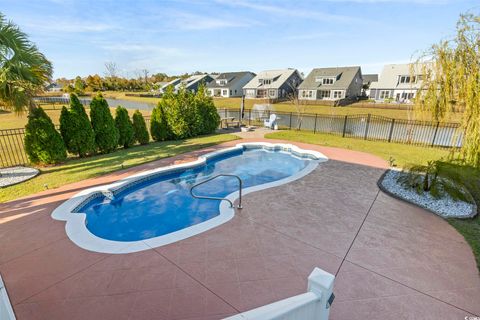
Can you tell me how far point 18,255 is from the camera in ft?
11.6

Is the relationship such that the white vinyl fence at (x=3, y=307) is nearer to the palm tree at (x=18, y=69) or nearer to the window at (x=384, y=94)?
the palm tree at (x=18, y=69)

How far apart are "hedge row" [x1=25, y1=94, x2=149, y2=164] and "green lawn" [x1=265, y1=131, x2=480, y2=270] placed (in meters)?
7.49

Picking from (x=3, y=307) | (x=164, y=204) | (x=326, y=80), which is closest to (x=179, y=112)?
(x=164, y=204)

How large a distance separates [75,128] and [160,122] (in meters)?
4.05

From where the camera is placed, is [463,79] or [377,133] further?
[377,133]

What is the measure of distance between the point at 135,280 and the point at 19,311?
3.92ft

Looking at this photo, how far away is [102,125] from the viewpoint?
9.08 meters

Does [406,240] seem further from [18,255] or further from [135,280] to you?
[18,255]

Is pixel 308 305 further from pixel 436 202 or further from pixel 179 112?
pixel 179 112

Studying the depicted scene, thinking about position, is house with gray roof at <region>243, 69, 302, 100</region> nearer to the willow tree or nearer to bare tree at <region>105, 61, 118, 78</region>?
the willow tree

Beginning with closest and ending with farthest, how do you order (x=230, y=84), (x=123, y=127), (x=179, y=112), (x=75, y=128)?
(x=75, y=128), (x=123, y=127), (x=179, y=112), (x=230, y=84)

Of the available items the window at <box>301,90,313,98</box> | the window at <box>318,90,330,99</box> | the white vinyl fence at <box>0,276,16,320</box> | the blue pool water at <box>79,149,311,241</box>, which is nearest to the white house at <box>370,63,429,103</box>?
the window at <box>318,90,330,99</box>

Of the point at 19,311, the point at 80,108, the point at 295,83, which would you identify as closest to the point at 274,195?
the point at 19,311

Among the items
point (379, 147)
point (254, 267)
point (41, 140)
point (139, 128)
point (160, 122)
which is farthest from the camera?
point (160, 122)
